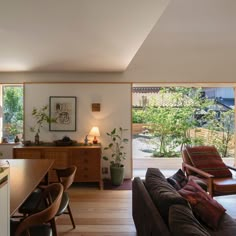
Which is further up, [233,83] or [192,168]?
[233,83]

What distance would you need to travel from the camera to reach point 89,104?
5270mm

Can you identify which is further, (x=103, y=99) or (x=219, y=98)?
(x=219, y=98)

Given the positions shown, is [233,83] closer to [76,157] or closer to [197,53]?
[197,53]

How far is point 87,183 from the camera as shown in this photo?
16.8 feet

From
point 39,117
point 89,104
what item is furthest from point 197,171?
point 39,117

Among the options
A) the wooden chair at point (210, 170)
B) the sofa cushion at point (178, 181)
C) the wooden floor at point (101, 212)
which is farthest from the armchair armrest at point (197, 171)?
the sofa cushion at point (178, 181)

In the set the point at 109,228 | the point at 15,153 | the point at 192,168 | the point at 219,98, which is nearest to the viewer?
the point at 109,228

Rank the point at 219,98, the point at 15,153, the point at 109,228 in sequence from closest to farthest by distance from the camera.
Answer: the point at 109,228 < the point at 15,153 < the point at 219,98

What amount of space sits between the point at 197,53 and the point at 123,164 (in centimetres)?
275

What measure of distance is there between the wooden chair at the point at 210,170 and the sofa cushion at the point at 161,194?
1.27m

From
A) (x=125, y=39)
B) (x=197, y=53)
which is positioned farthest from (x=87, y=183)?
(x=197, y=53)

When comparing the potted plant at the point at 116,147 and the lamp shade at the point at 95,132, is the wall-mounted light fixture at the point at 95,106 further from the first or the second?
the potted plant at the point at 116,147

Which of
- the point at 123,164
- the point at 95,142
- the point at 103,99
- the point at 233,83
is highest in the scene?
the point at 233,83

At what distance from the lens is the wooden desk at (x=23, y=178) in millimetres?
1896
